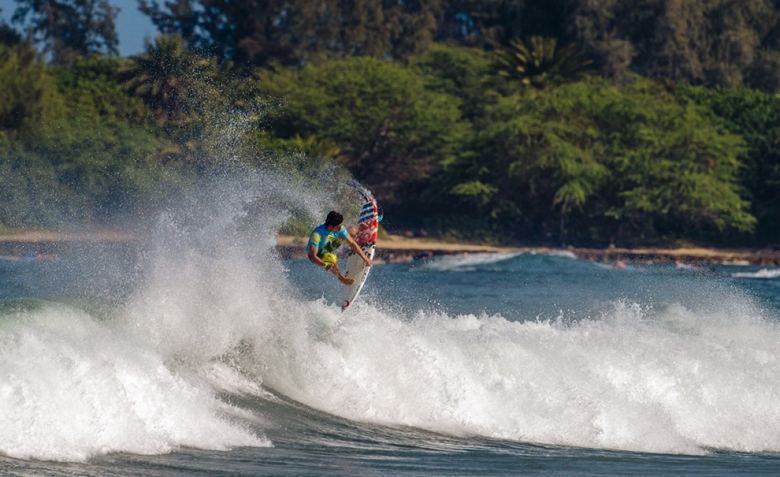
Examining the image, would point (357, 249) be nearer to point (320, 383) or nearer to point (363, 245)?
point (363, 245)

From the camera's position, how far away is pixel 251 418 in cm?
1096

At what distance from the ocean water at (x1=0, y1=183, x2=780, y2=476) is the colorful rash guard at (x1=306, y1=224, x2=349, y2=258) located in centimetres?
132

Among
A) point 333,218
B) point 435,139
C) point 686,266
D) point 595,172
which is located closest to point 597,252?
point 686,266

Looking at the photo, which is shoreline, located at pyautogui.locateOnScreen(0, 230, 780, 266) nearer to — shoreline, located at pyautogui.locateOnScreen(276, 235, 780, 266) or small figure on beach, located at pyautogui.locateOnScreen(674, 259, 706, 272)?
shoreline, located at pyautogui.locateOnScreen(276, 235, 780, 266)

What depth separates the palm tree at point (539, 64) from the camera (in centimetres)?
5525

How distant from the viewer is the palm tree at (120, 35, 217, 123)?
4503 centimetres

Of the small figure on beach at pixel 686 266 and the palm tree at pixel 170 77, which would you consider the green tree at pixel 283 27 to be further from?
the small figure on beach at pixel 686 266

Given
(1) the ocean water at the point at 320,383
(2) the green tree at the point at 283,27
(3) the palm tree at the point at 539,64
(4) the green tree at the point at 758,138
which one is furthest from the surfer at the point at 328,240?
(2) the green tree at the point at 283,27

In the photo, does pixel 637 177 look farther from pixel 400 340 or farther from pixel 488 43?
pixel 400 340

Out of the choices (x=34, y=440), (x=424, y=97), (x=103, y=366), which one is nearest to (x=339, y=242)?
(x=103, y=366)

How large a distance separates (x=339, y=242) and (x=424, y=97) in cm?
4329

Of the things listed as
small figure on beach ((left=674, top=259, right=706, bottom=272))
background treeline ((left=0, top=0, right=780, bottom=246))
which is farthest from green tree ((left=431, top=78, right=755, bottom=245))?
small figure on beach ((left=674, top=259, right=706, bottom=272))

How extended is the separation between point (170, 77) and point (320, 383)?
3591cm

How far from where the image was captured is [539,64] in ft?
182
